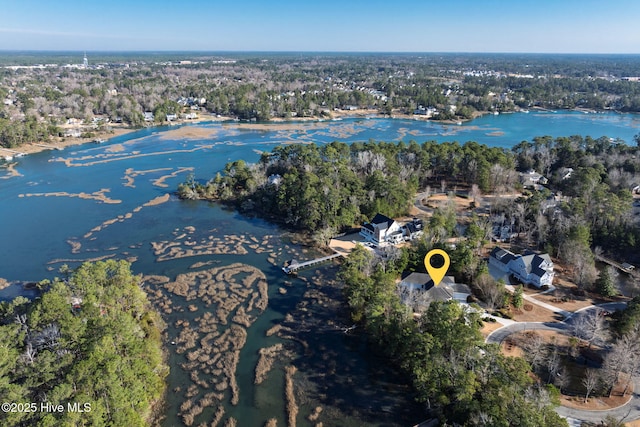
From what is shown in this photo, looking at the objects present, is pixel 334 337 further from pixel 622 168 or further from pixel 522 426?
pixel 622 168

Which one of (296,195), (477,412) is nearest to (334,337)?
(477,412)

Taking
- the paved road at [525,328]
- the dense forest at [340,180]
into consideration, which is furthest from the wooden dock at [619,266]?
the dense forest at [340,180]

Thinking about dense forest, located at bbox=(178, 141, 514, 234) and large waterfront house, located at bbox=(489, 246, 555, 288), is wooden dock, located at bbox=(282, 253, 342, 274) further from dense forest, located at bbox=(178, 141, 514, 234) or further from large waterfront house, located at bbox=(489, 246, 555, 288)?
large waterfront house, located at bbox=(489, 246, 555, 288)

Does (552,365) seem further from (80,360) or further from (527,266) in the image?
(80,360)

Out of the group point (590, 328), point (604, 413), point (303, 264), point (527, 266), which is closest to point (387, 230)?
point (303, 264)

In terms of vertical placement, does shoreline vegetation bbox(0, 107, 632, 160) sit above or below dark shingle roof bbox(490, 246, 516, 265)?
above

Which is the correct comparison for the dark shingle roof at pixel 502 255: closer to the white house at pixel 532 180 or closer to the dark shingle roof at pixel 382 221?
the dark shingle roof at pixel 382 221

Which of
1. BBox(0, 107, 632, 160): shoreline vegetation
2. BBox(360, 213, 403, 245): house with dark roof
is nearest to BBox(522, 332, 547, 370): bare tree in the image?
BBox(360, 213, 403, 245): house with dark roof

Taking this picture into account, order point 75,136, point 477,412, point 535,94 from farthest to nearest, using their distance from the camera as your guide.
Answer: point 535,94 → point 75,136 → point 477,412
